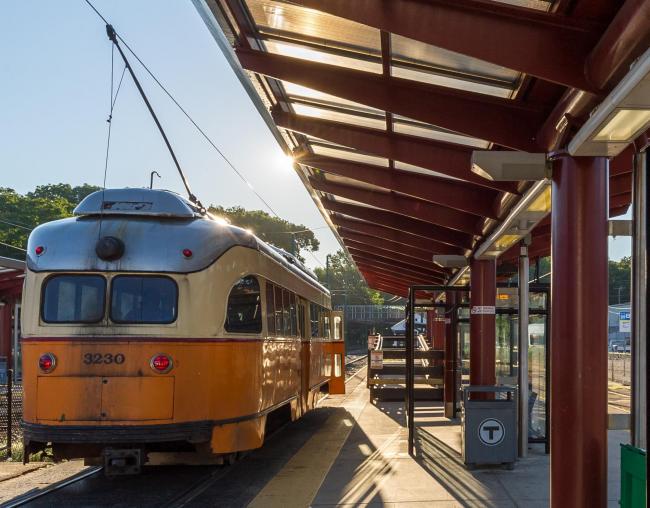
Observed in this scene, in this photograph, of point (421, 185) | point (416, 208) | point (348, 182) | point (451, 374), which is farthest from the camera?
point (451, 374)

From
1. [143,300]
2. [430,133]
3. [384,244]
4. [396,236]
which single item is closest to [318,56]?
[430,133]

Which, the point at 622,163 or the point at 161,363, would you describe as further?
the point at 161,363

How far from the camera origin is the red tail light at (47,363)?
7.89 m

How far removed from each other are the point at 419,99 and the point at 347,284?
365ft

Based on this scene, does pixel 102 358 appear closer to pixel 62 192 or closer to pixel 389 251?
pixel 389 251

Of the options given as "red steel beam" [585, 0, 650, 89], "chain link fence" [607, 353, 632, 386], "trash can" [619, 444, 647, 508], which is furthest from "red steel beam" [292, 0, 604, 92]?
"trash can" [619, 444, 647, 508]

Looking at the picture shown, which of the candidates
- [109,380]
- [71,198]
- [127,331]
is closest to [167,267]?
[127,331]

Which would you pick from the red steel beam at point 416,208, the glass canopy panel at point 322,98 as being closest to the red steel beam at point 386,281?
the red steel beam at point 416,208

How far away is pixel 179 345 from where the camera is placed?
8039mm

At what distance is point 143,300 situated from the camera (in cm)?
824

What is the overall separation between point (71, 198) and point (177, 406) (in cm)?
7446

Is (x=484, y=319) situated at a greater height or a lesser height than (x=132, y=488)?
greater

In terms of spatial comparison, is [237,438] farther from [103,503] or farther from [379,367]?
[379,367]

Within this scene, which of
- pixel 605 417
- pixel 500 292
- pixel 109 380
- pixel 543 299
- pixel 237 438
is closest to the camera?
pixel 605 417
